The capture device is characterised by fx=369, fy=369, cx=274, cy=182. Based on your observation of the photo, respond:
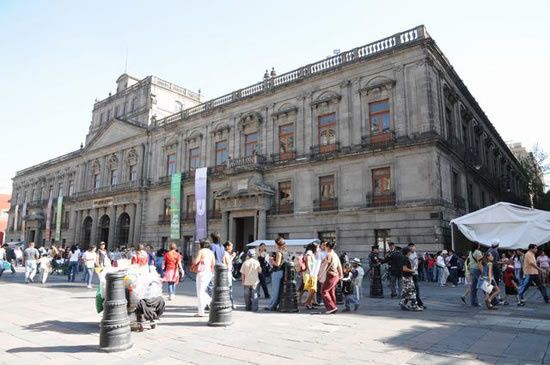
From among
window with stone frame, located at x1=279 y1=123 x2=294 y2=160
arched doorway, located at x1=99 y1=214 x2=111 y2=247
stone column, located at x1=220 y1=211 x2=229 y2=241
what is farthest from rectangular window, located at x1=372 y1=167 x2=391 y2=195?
arched doorway, located at x1=99 y1=214 x2=111 y2=247

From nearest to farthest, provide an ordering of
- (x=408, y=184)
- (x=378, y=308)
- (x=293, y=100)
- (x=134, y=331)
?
(x=134, y=331), (x=378, y=308), (x=408, y=184), (x=293, y=100)

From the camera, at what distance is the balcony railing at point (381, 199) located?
2053cm

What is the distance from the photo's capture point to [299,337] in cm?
664

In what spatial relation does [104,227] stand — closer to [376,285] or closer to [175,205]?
[175,205]

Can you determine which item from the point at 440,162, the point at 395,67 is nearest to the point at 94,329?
the point at 440,162

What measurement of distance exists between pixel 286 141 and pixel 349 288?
54.9 feet

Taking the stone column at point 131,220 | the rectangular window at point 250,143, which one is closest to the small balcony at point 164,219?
the stone column at point 131,220

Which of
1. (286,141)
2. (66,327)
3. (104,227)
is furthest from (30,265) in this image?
(104,227)

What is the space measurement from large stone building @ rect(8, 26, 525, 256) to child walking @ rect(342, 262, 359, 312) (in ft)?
31.6

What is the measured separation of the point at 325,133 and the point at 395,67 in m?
5.77

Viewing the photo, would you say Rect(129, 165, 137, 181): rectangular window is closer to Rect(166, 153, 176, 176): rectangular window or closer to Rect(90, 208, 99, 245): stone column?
Rect(166, 153, 176, 176): rectangular window

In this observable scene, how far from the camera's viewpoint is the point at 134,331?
23.4 feet

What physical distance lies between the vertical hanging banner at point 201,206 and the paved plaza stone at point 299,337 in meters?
17.9

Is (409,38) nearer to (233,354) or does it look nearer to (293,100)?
(293,100)
